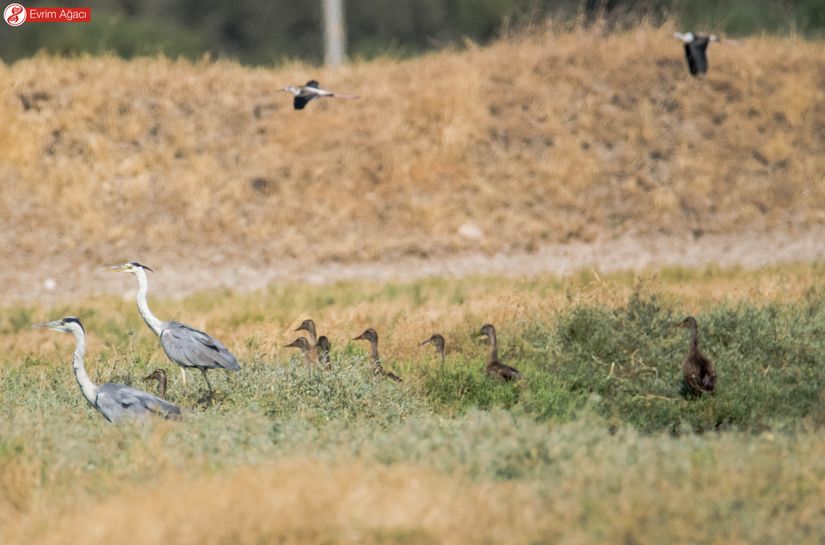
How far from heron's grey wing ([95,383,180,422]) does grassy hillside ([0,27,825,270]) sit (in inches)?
411

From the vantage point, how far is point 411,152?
21.9 meters

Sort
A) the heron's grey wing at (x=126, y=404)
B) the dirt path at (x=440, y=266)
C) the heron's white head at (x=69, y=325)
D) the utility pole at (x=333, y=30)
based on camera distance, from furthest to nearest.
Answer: the utility pole at (x=333, y=30), the dirt path at (x=440, y=266), the heron's white head at (x=69, y=325), the heron's grey wing at (x=126, y=404)

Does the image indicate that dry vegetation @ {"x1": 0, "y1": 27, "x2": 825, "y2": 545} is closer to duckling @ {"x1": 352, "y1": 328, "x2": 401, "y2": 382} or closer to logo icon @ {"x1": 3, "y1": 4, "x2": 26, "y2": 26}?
duckling @ {"x1": 352, "y1": 328, "x2": 401, "y2": 382}

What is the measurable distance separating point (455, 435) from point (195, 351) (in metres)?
2.36

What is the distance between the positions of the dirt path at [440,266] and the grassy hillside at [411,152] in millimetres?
317

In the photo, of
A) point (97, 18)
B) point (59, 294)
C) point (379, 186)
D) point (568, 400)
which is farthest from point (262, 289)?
point (97, 18)

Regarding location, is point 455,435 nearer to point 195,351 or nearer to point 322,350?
point 195,351

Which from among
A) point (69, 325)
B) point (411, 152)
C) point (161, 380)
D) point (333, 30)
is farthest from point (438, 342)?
point (333, 30)

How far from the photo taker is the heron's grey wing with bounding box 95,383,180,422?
9.09 m

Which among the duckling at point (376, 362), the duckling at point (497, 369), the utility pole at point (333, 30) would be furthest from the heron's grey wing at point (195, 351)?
the utility pole at point (333, 30)

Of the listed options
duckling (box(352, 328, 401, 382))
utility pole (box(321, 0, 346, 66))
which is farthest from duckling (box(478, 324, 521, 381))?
utility pole (box(321, 0, 346, 66))

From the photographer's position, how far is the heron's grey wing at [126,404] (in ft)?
29.8

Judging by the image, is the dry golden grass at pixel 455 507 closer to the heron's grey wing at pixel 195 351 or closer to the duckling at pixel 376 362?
the heron's grey wing at pixel 195 351

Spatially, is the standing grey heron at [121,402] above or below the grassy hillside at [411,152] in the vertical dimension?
below
